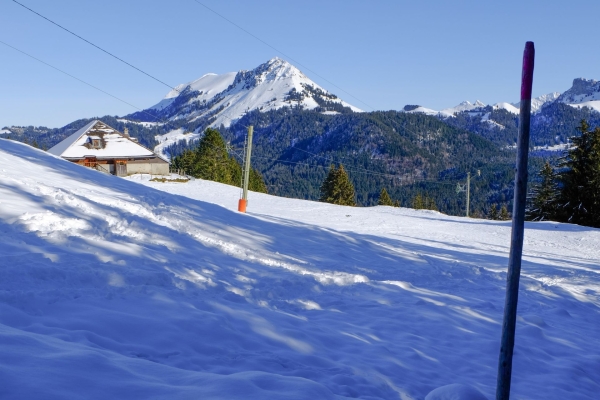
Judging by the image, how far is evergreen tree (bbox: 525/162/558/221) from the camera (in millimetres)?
40469

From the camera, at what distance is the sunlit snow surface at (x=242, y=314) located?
3844 mm

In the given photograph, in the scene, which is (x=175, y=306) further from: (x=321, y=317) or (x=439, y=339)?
(x=439, y=339)

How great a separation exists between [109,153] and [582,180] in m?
45.1

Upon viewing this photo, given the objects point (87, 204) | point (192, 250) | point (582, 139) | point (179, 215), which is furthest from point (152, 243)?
point (582, 139)

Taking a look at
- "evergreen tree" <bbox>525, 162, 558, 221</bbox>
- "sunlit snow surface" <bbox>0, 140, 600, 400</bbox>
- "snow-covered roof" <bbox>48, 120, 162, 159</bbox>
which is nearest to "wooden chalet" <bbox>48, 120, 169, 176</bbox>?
"snow-covered roof" <bbox>48, 120, 162, 159</bbox>

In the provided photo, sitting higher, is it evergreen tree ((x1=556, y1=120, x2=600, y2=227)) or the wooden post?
evergreen tree ((x1=556, y1=120, x2=600, y2=227))

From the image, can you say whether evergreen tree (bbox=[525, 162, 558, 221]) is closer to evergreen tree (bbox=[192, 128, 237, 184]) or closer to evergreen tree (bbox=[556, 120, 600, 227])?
evergreen tree (bbox=[556, 120, 600, 227])

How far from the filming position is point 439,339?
6.99m

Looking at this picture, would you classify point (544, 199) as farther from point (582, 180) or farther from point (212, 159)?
point (212, 159)

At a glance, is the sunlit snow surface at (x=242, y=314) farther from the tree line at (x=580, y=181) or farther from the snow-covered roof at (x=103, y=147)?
the snow-covered roof at (x=103, y=147)

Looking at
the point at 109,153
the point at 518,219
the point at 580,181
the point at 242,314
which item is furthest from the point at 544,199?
the point at 518,219

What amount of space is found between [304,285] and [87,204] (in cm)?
654

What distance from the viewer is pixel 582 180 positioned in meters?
36.0

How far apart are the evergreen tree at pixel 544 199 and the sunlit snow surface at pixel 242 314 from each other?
2799cm
